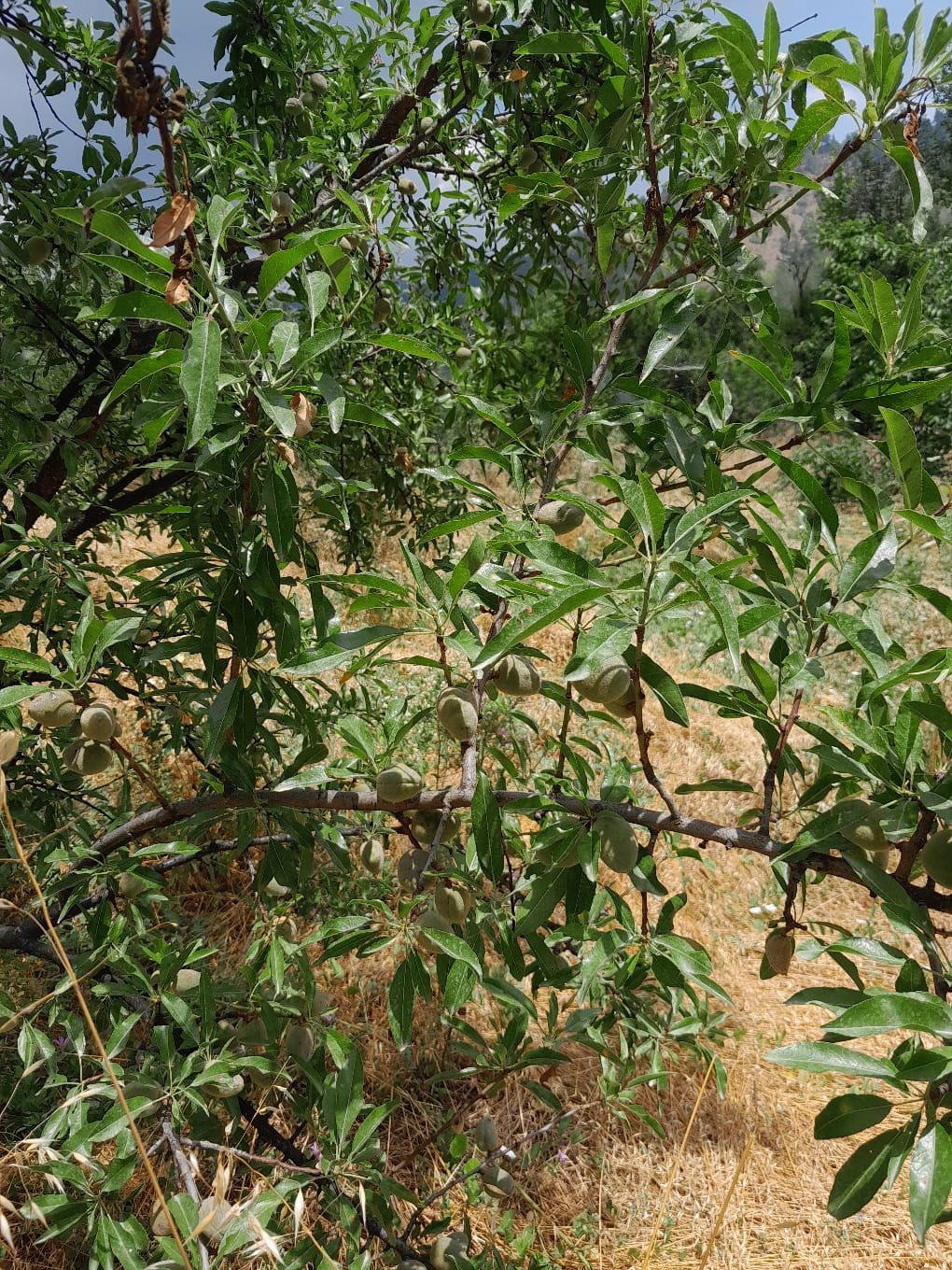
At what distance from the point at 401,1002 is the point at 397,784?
0.21 meters

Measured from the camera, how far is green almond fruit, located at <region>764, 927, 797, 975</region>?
81cm

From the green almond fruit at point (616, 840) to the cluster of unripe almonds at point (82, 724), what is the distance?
543 millimetres

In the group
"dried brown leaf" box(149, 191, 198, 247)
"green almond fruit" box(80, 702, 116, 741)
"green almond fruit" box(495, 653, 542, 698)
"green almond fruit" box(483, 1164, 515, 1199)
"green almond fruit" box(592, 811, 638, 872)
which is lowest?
"green almond fruit" box(483, 1164, 515, 1199)

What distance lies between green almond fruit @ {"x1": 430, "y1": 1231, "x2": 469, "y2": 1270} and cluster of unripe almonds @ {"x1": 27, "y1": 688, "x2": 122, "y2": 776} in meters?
0.75

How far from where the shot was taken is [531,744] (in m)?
3.45

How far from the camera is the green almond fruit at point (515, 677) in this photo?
0.83 m

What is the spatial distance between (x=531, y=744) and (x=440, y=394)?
5.68 feet

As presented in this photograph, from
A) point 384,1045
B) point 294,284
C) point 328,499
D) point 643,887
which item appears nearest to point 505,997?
point 643,887

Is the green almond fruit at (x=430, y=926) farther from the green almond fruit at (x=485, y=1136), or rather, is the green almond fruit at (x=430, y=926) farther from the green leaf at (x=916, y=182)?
the green leaf at (x=916, y=182)

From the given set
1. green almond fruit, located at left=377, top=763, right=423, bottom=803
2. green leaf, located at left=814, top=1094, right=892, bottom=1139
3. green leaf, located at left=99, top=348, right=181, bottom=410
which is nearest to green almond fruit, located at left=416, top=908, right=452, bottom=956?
green almond fruit, located at left=377, top=763, right=423, bottom=803

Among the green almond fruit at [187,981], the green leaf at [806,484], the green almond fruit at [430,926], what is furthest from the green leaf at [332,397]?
the green almond fruit at [187,981]

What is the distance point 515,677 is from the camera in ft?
2.73

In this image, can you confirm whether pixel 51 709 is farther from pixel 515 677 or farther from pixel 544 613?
pixel 544 613

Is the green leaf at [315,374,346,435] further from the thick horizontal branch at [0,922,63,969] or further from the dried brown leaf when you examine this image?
the thick horizontal branch at [0,922,63,969]
